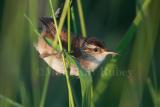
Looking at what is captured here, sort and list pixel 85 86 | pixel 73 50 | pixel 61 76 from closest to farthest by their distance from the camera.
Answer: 1. pixel 85 86
2. pixel 73 50
3. pixel 61 76

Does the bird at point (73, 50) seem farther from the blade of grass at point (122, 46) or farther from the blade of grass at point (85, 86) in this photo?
the blade of grass at point (85, 86)

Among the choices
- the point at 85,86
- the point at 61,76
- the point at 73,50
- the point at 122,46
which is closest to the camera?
the point at 85,86

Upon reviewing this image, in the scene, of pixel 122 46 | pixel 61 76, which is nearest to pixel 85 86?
pixel 122 46

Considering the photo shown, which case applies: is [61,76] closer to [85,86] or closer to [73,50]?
[73,50]

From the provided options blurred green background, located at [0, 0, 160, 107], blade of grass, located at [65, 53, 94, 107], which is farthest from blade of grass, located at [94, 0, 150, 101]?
blade of grass, located at [65, 53, 94, 107]

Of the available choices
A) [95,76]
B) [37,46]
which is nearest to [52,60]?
[37,46]

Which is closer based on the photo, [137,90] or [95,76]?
[137,90]

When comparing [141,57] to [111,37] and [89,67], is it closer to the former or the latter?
[89,67]

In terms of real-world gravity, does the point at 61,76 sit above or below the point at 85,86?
below
